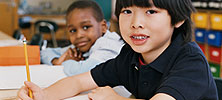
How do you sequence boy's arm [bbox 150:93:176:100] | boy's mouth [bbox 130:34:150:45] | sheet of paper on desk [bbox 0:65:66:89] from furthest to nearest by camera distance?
sheet of paper on desk [bbox 0:65:66:89] < boy's mouth [bbox 130:34:150:45] < boy's arm [bbox 150:93:176:100]

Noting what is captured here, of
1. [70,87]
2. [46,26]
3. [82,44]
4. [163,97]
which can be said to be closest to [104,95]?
[70,87]

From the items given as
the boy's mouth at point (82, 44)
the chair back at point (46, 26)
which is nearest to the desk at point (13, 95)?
the boy's mouth at point (82, 44)

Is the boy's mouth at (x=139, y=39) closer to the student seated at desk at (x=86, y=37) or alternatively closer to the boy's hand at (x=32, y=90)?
the boy's hand at (x=32, y=90)

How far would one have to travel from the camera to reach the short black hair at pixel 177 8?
2.49 feet

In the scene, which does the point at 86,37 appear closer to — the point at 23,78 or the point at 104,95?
the point at 23,78

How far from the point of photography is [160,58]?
0.85 m

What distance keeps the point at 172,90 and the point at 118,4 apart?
340 mm

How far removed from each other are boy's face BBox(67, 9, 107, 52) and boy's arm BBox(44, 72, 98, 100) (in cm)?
48

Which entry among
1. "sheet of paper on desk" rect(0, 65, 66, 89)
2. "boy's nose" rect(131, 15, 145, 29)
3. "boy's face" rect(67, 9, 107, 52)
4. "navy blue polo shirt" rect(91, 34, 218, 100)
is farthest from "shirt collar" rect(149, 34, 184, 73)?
"boy's face" rect(67, 9, 107, 52)

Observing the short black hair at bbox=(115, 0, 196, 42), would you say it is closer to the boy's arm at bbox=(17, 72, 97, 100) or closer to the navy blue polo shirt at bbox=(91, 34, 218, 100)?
the navy blue polo shirt at bbox=(91, 34, 218, 100)

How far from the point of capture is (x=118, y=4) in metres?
0.89

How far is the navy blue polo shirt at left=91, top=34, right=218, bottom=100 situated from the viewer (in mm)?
703

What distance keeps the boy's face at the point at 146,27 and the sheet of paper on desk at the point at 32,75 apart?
423mm

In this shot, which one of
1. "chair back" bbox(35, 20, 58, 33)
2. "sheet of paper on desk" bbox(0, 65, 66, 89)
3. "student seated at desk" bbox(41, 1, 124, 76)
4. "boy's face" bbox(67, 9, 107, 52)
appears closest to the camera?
"sheet of paper on desk" bbox(0, 65, 66, 89)
